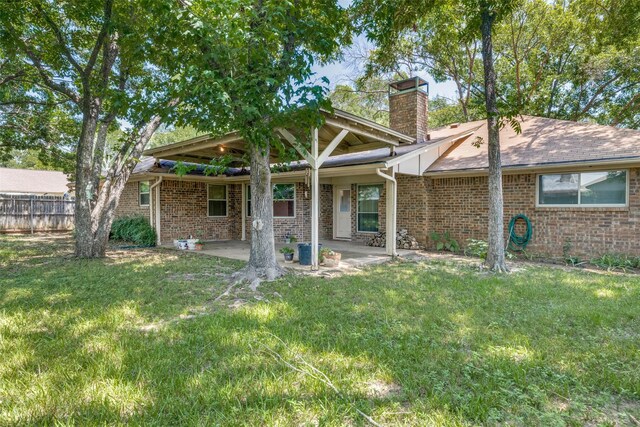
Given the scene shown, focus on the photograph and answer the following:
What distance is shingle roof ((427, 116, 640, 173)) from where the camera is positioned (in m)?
8.38

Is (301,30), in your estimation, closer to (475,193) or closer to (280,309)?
(280,309)

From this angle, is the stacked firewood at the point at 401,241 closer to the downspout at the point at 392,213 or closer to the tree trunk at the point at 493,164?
the downspout at the point at 392,213

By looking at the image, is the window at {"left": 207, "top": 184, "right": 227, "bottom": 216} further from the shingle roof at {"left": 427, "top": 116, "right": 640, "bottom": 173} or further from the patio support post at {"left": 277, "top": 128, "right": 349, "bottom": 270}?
the shingle roof at {"left": 427, "top": 116, "right": 640, "bottom": 173}

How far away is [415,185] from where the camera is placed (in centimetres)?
1125

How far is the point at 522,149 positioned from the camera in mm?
10086

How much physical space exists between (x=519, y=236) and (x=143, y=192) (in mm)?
13078

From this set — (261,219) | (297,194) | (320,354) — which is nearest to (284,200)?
(297,194)

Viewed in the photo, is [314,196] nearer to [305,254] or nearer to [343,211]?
[305,254]

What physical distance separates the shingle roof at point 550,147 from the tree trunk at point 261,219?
19.9ft

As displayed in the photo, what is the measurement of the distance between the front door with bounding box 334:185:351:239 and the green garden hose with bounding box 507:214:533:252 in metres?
5.41

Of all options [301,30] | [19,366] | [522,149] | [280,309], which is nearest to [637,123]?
[522,149]

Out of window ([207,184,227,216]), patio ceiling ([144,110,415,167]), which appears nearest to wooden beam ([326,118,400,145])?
patio ceiling ([144,110,415,167])

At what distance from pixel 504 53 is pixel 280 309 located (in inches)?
737

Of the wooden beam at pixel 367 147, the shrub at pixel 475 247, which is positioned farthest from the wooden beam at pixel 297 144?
the shrub at pixel 475 247
